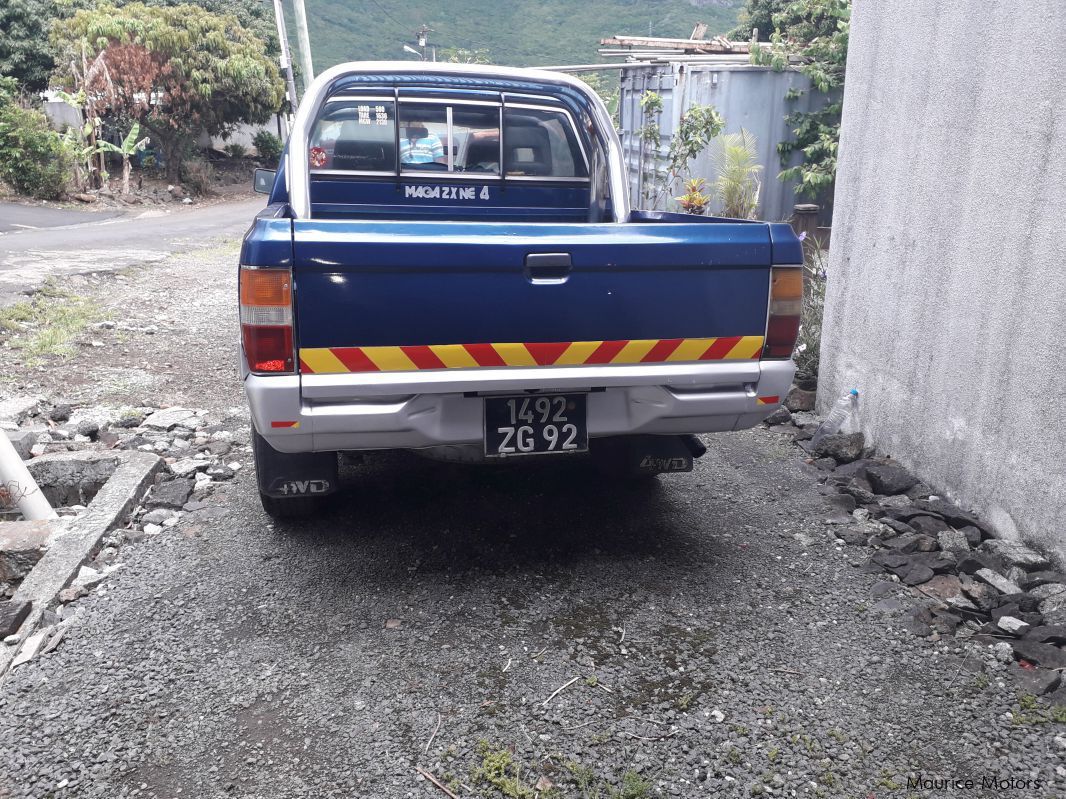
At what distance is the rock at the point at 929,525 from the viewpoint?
386 centimetres

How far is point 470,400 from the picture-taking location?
3178mm

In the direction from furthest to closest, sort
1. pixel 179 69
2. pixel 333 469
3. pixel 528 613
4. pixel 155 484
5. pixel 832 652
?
pixel 179 69
pixel 155 484
pixel 333 469
pixel 528 613
pixel 832 652

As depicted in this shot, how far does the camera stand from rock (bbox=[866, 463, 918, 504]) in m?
4.29

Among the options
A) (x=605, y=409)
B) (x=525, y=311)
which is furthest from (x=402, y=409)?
(x=605, y=409)

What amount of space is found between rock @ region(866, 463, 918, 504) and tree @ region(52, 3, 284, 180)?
954 inches

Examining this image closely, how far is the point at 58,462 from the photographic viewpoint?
4.51 meters

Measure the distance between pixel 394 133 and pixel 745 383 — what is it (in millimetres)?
2504

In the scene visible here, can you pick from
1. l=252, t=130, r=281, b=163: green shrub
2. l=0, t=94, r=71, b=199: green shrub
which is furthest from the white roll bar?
l=252, t=130, r=281, b=163: green shrub

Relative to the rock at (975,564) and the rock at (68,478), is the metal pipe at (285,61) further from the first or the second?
the rock at (975,564)

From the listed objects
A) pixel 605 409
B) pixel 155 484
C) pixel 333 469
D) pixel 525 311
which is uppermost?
pixel 525 311

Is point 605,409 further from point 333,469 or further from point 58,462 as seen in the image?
point 58,462

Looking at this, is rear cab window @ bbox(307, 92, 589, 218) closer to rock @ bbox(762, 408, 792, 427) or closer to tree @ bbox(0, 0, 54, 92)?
rock @ bbox(762, 408, 792, 427)

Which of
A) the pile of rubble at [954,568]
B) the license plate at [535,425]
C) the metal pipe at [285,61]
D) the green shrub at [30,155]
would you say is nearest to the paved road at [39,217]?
the green shrub at [30,155]

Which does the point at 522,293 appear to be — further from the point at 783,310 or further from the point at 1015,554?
the point at 1015,554
